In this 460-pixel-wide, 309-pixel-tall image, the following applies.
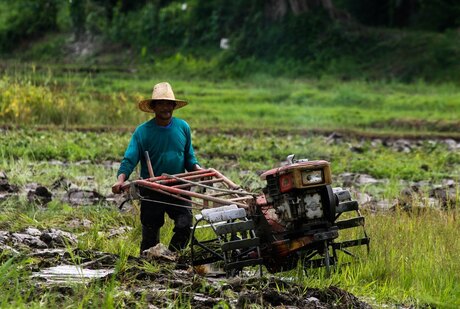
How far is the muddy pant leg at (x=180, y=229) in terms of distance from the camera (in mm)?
8000

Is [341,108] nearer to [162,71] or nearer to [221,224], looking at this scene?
[162,71]

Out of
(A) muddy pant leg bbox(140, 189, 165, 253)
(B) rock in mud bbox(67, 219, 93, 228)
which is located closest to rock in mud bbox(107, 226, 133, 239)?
(B) rock in mud bbox(67, 219, 93, 228)

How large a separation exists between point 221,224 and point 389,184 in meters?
6.57

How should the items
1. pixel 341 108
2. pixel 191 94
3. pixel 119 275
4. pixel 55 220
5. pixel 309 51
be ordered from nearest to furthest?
pixel 119 275, pixel 55 220, pixel 341 108, pixel 191 94, pixel 309 51

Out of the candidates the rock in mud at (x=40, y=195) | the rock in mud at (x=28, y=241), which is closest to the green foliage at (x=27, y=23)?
the rock in mud at (x=40, y=195)

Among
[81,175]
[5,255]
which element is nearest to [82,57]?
[81,175]

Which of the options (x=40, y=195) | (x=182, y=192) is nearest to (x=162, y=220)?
(x=182, y=192)

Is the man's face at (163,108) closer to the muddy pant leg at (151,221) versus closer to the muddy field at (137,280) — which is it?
the muddy pant leg at (151,221)

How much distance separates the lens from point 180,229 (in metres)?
8.00

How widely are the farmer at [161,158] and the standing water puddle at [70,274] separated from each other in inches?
42.5

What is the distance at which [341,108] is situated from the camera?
81.9ft

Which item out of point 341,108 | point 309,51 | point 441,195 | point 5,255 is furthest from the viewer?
point 309,51

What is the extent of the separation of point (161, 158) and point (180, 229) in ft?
1.99

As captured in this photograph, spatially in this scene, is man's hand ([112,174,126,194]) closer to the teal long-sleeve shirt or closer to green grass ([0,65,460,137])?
the teal long-sleeve shirt
